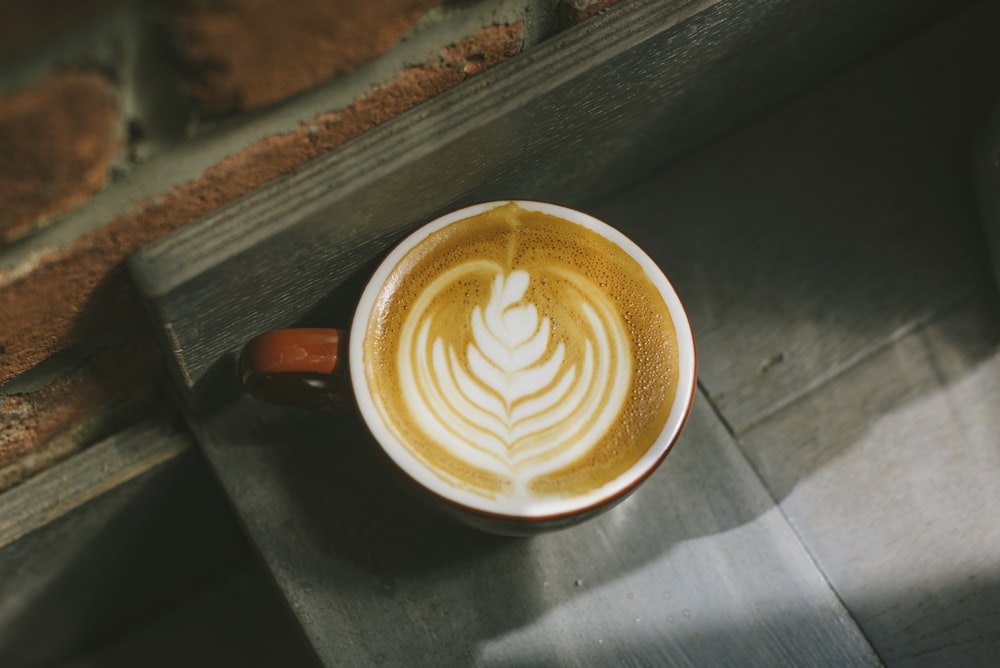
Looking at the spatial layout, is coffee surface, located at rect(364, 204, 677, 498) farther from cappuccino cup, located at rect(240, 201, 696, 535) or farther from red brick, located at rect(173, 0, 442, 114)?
red brick, located at rect(173, 0, 442, 114)

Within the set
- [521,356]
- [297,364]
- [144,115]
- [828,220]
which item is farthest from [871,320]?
[144,115]

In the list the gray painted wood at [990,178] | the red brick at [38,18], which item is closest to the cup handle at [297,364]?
the red brick at [38,18]

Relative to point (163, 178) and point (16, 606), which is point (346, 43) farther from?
point (16, 606)

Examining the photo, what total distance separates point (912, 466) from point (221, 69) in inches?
23.6

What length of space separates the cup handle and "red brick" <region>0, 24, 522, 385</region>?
85mm

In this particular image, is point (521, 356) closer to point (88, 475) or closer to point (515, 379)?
point (515, 379)

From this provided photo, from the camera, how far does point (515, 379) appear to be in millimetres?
606

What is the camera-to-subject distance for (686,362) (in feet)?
1.99

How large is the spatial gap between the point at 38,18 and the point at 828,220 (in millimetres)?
656

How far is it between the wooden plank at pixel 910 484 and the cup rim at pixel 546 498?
0.58 feet

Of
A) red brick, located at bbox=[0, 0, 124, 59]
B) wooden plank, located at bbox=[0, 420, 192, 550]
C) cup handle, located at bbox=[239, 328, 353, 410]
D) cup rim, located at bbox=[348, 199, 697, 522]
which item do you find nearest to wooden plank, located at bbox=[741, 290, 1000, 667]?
cup rim, located at bbox=[348, 199, 697, 522]

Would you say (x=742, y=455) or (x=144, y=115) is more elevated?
(x=144, y=115)

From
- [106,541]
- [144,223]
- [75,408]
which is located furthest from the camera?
[106,541]

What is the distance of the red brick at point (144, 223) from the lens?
521 mm
